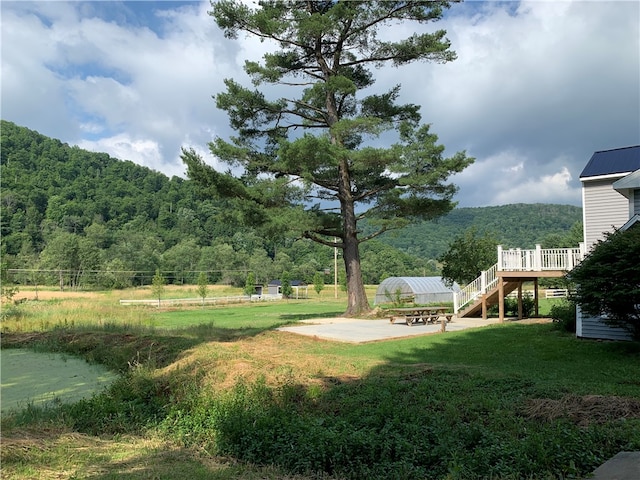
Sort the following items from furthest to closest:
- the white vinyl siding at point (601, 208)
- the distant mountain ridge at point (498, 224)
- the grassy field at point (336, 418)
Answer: the distant mountain ridge at point (498, 224), the white vinyl siding at point (601, 208), the grassy field at point (336, 418)

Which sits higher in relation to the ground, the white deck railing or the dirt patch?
the white deck railing

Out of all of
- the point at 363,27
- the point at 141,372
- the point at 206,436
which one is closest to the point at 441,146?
the point at 363,27

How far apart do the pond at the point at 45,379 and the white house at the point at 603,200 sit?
526 inches

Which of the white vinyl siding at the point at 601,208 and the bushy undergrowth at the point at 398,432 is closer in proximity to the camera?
the bushy undergrowth at the point at 398,432

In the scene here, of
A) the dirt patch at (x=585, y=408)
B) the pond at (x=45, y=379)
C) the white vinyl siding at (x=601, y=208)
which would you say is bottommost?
the pond at (x=45, y=379)

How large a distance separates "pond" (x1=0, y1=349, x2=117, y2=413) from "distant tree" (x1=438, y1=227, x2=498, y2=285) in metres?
19.2

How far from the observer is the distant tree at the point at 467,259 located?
25.9m

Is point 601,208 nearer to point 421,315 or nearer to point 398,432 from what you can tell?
point 421,315

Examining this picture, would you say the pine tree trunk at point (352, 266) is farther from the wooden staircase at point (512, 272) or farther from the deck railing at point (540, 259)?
the deck railing at point (540, 259)

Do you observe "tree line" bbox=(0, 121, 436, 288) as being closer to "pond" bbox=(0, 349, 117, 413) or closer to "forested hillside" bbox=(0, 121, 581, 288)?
"forested hillside" bbox=(0, 121, 581, 288)

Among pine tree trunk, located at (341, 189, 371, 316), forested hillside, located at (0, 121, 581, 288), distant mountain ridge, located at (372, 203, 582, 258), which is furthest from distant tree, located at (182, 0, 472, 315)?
distant mountain ridge, located at (372, 203, 582, 258)

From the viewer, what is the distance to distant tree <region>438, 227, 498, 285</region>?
25875mm

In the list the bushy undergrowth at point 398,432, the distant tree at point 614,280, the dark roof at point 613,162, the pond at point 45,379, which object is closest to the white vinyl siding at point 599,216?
the dark roof at point 613,162

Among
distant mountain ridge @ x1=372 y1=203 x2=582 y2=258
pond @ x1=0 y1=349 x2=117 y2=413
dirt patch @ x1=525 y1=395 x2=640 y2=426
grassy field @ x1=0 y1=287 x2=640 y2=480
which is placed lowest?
pond @ x1=0 y1=349 x2=117 y2=413
